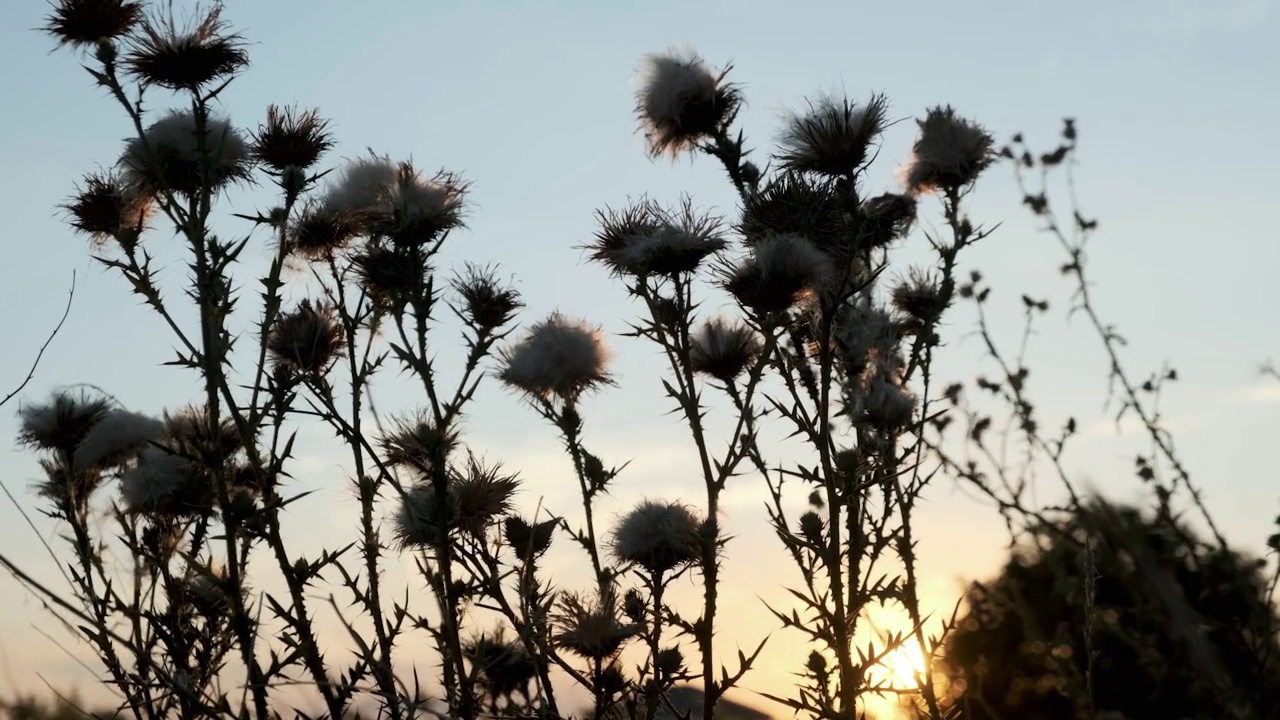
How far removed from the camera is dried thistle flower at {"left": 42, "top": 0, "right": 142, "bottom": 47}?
4270mm

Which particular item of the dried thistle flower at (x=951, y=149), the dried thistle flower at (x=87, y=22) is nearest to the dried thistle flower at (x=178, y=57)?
the dried thistle flower at (x=87, y=22)

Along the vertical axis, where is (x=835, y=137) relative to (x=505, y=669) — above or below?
above

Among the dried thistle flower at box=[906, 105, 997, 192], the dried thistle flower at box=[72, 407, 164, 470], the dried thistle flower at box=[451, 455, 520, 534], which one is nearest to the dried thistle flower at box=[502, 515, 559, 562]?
the dried thistle flower at box=[451, 455, 520, 534]

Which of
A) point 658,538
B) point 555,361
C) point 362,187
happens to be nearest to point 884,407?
point 658,538

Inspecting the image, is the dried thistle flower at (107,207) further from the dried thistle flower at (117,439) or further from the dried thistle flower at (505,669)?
the dried thistle flower at (505,669)

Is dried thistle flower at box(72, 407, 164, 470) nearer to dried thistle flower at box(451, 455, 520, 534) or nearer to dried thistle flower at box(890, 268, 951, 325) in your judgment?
dried thistle flower at box(451, 455, 520, 534)

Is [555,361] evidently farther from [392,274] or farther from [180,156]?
[180,156]

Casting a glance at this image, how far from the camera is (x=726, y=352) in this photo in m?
4.22

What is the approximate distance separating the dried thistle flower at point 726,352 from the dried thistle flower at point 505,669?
1.14m

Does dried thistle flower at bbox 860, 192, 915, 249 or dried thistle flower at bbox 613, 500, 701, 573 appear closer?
dried thistle flower at bbox 613, 500, 701, 573

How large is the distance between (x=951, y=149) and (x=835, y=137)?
3.44 ft

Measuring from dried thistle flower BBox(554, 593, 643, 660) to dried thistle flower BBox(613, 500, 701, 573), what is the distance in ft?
1.35

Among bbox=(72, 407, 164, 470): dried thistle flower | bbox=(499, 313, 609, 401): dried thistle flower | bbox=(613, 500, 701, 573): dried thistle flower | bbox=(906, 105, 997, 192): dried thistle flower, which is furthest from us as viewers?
bbox=(906, 105, 997, 192): dried thistle flower

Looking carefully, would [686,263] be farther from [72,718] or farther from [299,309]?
[72,718]
